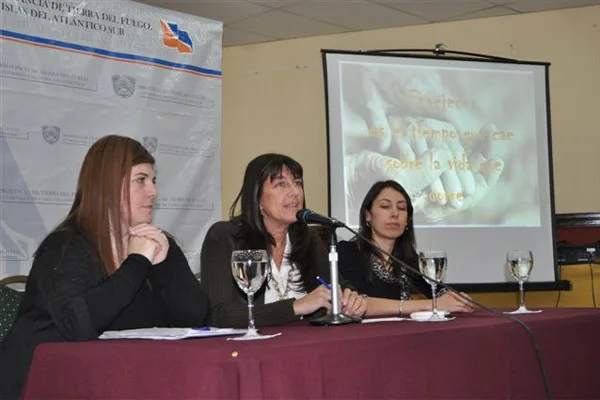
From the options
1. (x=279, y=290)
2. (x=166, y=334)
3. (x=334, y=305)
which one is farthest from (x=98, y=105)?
(x=166, y=334)

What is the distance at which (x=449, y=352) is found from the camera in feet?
5.24

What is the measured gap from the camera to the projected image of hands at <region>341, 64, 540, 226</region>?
425 centimetres

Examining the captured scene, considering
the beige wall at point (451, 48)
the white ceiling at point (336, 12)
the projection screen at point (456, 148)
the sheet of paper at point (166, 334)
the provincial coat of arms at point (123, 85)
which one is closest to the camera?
the sheet of paper at point (166, 334)

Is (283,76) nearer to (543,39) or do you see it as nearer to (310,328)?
(543,39)

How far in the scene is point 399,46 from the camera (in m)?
5.28

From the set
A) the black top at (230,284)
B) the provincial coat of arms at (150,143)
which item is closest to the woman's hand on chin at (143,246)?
the black top at (230,284)

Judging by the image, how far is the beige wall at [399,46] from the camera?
4.96 m

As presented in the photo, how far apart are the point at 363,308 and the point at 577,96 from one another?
11.1 ft

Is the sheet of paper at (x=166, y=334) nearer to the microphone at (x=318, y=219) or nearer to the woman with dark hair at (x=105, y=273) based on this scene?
the woman with dark hair at (x=105, y=273)

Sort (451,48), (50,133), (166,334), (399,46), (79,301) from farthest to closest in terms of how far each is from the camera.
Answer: (399,46), (451,48), (50,133), (79,301), (166,334)

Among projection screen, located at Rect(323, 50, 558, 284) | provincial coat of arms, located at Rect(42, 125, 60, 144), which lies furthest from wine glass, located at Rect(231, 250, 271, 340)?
projection screen, located at Rect(323, 50, 558, 284)

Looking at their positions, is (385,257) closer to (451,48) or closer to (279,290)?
(279,290)

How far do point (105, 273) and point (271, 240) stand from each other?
0.78 metres

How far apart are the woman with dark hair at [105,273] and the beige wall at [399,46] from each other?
342 centimetres
